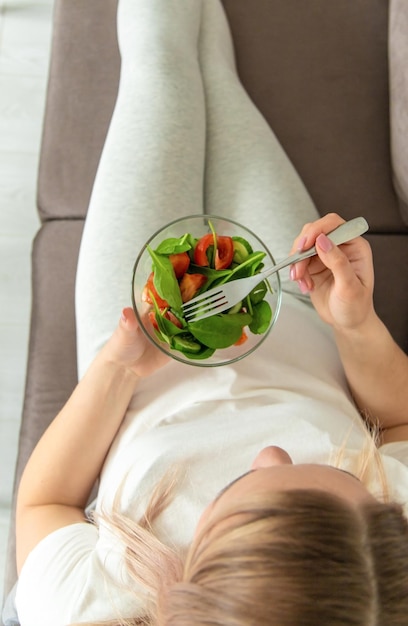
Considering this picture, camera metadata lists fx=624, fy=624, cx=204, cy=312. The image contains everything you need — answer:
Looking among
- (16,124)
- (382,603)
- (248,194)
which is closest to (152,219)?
(248,194)

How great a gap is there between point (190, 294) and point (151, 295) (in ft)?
0.16

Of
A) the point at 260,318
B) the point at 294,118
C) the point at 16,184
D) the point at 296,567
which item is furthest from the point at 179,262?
the point at 16,184

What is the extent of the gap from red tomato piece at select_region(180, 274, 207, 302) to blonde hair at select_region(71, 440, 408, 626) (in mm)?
259

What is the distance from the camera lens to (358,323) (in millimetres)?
845

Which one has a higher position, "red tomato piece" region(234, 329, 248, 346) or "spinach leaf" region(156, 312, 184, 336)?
"spinach leaf" region(156, 312, 184, 336)

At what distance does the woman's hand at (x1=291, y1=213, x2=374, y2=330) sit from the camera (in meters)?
0.74

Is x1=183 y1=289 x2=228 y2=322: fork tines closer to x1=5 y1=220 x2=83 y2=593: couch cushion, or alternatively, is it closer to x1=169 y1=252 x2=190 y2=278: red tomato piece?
x1=169 y1=252 x2=190 y2=278: red tomato piece

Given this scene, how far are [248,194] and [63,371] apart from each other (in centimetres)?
43

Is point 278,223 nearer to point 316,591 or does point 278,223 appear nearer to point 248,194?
point 248,194

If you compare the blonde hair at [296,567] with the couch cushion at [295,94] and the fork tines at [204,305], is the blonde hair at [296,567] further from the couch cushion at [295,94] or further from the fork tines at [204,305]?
the couch cushion at [295,94]

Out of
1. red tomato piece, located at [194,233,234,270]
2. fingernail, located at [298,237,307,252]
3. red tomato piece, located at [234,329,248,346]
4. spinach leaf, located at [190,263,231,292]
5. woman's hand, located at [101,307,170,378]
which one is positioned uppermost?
fingernail, located at [298,237,307,252]

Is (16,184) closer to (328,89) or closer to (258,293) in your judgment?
(328,89)

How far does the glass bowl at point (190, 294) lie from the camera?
0.75 metres

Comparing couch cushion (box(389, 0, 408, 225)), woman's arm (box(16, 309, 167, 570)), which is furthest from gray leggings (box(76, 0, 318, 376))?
couch cushion (box(389, 0, 408, 225))
